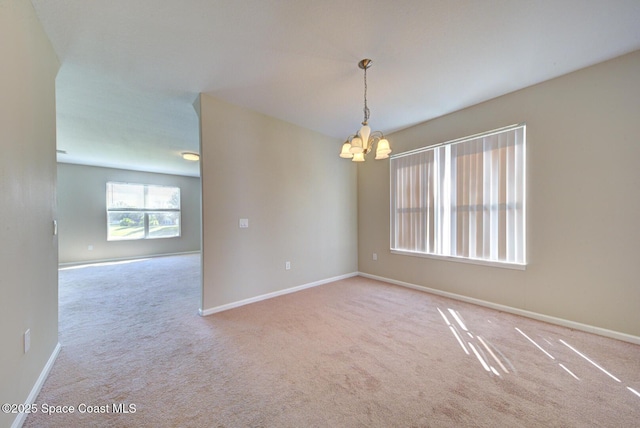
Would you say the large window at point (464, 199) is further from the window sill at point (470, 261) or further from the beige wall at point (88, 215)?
the beige wall at point (88, 215)

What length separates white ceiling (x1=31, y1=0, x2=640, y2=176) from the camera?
168 cm

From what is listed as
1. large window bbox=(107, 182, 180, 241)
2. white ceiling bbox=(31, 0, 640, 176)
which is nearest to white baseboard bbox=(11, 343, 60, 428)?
white ceiling bbox=(31, 0, 640, 176)

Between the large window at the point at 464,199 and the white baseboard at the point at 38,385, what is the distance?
411 cm

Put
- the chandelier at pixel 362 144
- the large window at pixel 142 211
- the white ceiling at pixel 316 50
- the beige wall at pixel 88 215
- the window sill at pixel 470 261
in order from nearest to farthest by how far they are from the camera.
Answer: the white ceiling at pixel 316 50 < the chandelier at pixel 362 144 < the window sill at pixel 470 261 < the beige wall at pixel 88 215 < the large window at pixel 142 211

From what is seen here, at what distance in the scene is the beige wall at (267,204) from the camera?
115 inches

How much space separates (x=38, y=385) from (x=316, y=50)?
325 centimetres

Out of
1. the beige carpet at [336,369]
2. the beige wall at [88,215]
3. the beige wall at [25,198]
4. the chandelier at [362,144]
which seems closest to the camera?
the beige wall at [25,198]

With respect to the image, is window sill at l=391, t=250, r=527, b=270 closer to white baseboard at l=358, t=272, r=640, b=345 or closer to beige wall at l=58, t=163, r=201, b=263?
white baseboard at l=358, t=272, r=640, b=345

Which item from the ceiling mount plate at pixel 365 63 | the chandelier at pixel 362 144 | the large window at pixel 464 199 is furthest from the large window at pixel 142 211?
the ceiling mount plate at pixel 365 63

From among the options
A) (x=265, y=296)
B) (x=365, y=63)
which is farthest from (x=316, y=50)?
(x=265, y=296)

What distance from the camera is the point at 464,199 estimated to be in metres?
3.27

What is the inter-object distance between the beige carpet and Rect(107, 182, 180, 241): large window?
172 inches

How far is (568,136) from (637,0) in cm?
115

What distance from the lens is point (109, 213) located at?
646cm
